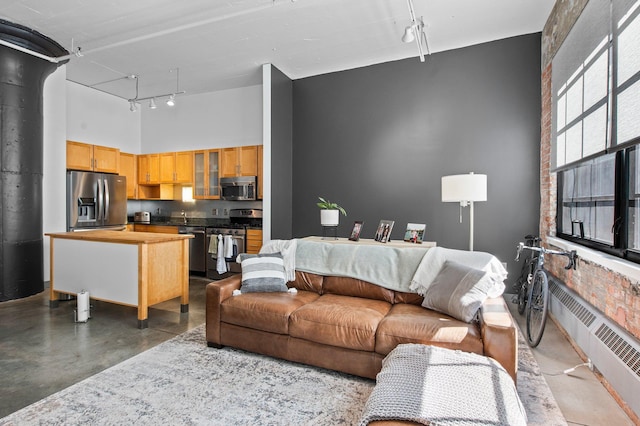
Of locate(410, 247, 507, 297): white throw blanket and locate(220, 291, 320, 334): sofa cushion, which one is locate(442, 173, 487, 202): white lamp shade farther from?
locate(220, 291, 320, 334): sofa cushion

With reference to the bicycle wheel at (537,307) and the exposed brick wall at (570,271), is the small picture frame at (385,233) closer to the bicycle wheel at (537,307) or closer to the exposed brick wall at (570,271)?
the bicycle wheel at (537,307)

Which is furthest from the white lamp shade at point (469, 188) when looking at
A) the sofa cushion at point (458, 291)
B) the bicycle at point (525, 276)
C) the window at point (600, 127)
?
the bicycle at point (525, 276)

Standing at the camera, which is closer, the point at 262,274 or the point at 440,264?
the point at 440,264

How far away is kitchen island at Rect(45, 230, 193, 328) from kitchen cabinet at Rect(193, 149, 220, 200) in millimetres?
2220

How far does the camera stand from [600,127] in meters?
2.58

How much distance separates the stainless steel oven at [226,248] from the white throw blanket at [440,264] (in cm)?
328

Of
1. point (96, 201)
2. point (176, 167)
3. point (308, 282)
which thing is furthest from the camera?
point (176, 167)

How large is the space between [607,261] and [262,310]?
8.17 feet

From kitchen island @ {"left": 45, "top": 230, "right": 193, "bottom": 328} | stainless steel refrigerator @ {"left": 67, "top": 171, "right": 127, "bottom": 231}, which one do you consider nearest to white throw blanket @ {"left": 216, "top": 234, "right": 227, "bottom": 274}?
kitchen island @ {"left": 45, "top": 230, "right": 193, "bottom": 328}

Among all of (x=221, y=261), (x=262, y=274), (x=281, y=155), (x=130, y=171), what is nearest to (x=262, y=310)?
(x=262, y=274)

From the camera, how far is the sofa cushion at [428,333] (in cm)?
214

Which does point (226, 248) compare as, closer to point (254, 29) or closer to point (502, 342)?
point (254, 29)

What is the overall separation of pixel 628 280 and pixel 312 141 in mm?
4158

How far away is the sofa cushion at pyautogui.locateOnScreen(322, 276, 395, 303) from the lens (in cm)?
300
